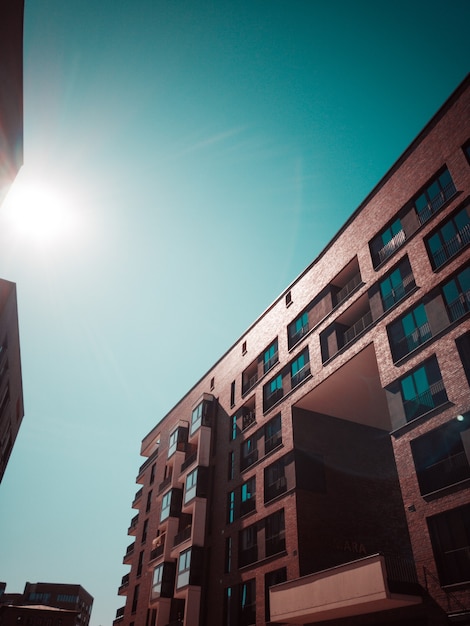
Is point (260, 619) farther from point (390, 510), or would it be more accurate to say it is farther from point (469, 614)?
point (469, 614)

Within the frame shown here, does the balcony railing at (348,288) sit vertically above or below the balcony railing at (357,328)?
above

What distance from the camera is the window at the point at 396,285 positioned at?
23495mm

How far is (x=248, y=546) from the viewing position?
29328 mm

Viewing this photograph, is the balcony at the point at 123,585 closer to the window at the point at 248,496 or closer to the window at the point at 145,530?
the window at the point at 145,530

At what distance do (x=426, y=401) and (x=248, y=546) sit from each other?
16.3m

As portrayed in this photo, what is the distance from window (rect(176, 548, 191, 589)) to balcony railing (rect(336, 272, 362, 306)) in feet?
69.2

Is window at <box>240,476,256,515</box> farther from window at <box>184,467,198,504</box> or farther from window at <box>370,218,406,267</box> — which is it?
window at <box>370,218,406,267</box>

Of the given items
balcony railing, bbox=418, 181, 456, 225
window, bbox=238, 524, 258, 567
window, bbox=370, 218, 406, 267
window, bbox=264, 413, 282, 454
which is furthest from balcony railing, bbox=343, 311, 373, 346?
window, bbox=238, 524, 258, 567

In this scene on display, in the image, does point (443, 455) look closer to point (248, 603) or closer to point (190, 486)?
point (248, 603)

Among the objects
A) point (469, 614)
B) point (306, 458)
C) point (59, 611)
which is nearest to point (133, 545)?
point (306, 458)

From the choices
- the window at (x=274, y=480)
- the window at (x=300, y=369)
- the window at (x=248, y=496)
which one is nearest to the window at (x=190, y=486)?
the window at (x=248, y=496)

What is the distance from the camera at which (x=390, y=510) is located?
91.1 feet

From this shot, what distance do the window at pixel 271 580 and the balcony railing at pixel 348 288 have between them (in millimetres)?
15670

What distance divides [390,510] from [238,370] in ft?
52.8
